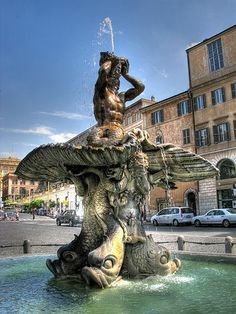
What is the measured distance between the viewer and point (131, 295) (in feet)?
16.2

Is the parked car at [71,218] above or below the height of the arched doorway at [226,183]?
below

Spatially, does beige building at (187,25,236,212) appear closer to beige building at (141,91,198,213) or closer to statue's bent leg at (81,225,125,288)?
beige building at (141,91,198,213)

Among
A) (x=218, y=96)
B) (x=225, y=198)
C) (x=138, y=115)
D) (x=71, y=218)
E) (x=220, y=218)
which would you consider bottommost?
(x=220, y=218)

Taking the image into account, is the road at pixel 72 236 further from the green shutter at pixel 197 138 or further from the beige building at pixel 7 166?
the beige building at pixel 7 166

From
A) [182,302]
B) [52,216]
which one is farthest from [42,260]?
[52,216]

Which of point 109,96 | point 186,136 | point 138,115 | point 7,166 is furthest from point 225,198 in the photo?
point 7,166

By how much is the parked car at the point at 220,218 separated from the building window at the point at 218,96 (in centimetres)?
1168

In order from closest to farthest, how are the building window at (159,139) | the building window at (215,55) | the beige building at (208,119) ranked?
the beige building at (208,119)
the building window at (215,55)
the building window at (159,139)

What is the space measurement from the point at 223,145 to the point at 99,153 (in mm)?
29954

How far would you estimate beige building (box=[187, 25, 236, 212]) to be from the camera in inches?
1312

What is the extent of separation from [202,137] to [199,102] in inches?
135

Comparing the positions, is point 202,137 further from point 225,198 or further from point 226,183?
point 225,198

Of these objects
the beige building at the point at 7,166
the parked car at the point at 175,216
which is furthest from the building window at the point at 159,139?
→ the beige building at the point at 7,166

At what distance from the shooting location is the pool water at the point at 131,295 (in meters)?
4.39
